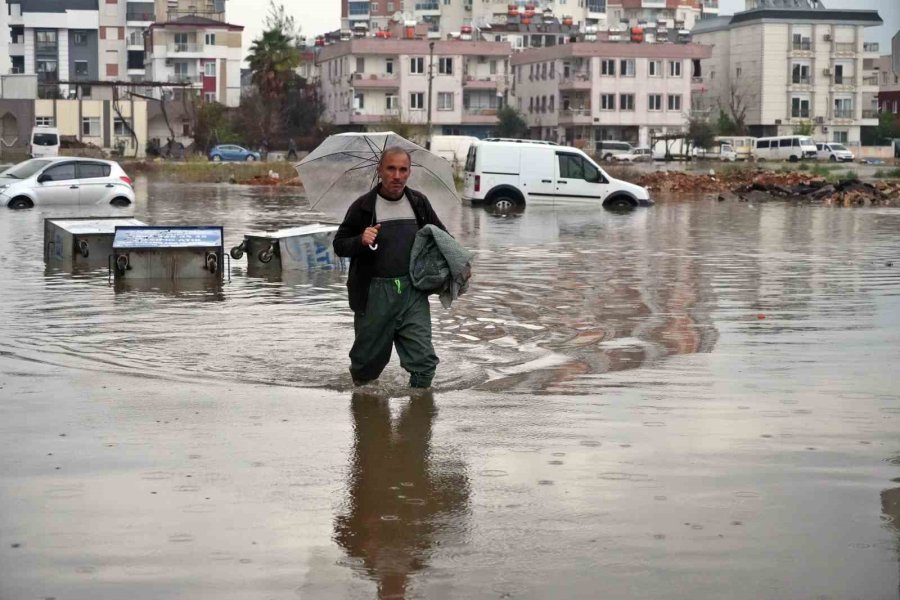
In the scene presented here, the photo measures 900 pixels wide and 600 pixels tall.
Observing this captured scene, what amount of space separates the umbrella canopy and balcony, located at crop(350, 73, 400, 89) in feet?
319

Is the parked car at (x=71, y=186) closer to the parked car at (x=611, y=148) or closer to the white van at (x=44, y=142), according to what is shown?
the white van at (x=44, y=142)

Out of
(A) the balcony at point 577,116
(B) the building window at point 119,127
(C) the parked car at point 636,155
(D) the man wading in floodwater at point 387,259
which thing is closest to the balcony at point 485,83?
(A) the balcony at point 577,116

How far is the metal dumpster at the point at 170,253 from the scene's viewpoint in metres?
17.1

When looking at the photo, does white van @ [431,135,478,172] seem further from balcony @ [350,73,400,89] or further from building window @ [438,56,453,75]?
building window @ [438,56,453,75]

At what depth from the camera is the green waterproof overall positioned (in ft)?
29.5

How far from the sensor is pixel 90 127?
94.4 m

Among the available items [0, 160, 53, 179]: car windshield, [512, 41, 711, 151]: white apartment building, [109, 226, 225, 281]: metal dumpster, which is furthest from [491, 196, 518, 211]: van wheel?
[512, 41, 711, 151]: white apartment building

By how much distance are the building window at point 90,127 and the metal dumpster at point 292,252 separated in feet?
258

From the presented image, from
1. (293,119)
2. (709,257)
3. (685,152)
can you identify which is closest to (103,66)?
(293,119)

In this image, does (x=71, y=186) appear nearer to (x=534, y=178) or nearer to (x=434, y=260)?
(x=534, y=178)

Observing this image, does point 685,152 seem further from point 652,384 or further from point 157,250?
point 652,384

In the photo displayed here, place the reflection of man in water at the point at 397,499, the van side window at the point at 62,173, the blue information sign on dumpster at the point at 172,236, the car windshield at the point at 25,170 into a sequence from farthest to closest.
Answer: the car windshield at the point at 25,170 → the van side window at the point at 62,173 → the blue information sign on dumpster at the point at 172,236 → the reflection of man in water at the point at 397,499

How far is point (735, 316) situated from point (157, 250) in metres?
7.06

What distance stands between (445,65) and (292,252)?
90449 millimetres
